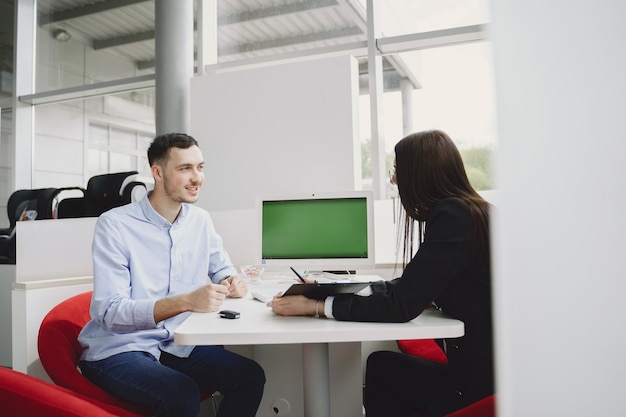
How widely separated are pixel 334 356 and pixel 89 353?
3.46 feet

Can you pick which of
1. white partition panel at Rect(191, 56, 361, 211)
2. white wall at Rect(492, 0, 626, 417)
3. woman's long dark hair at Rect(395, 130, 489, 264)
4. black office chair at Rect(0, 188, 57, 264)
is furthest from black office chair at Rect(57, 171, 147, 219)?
A: white wall at Rect(492, 0, 626, 417)

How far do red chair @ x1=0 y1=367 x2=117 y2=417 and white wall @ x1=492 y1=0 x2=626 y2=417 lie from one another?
1108mm

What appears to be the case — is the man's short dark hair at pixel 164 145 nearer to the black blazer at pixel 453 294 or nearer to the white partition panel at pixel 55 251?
the white partition panel at pixel 55 251

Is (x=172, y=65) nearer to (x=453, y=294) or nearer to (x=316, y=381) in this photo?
(x=316, y=381)

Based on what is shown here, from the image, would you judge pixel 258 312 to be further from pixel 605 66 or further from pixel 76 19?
pixel 76 19

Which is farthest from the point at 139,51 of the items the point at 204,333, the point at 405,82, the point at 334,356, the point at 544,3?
the point at 544,3

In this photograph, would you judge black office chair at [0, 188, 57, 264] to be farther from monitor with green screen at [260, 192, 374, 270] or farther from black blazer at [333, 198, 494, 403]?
black blazer at [333, 198, 494, 403]

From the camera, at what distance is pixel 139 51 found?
265 inches

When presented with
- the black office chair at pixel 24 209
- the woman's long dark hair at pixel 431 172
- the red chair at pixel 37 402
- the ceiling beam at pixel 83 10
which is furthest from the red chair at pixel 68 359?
the ceiling beam at pixel 83 10

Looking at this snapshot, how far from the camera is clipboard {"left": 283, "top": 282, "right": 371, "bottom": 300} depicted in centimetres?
128

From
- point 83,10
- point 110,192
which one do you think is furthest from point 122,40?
point 110,192

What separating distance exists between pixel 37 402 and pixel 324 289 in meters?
0.79

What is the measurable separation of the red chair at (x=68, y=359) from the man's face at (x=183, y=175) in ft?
1.89

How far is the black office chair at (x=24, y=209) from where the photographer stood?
436 centimetres
